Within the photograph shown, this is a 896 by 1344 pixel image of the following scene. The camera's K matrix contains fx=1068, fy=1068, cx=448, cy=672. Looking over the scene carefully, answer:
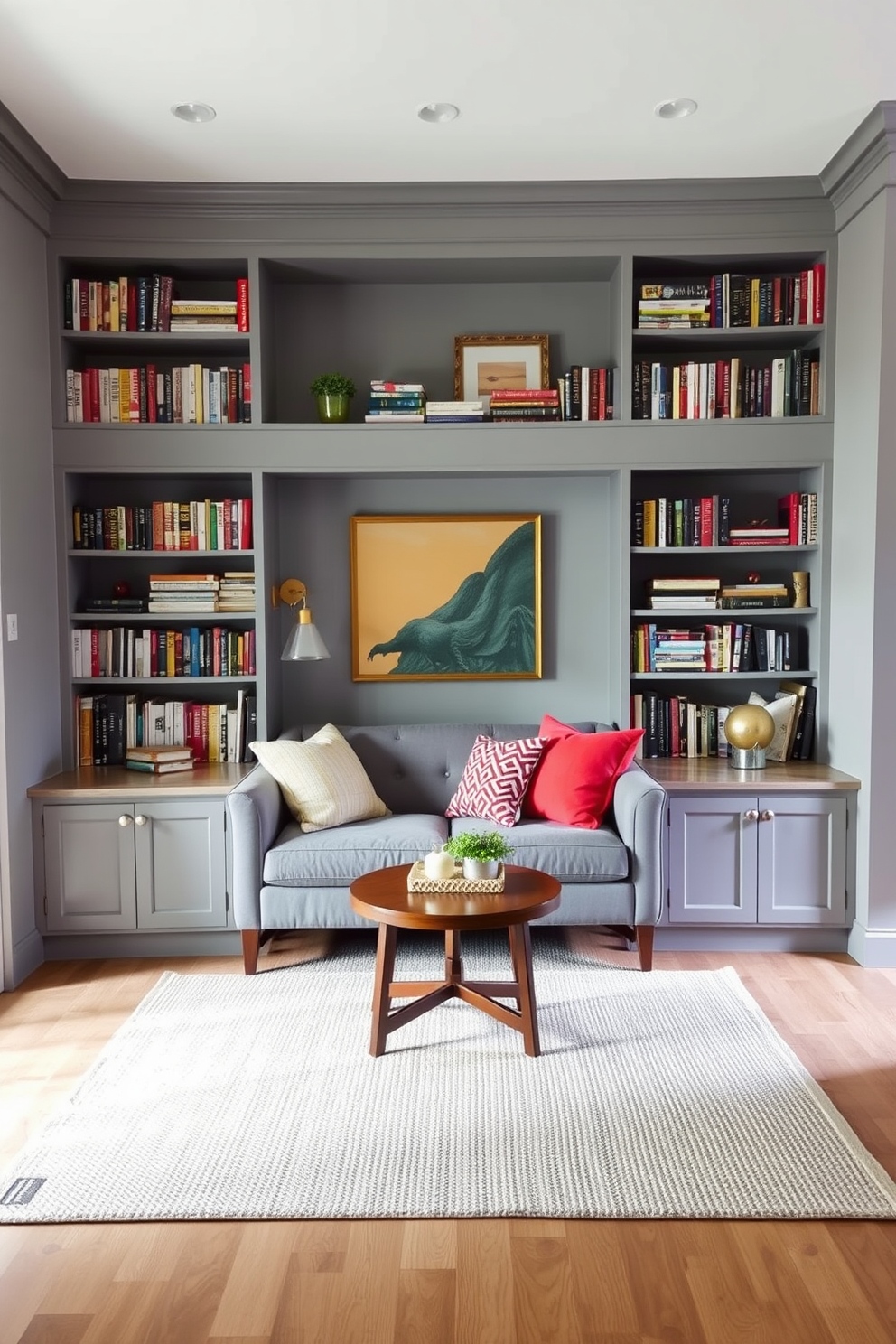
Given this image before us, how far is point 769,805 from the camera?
4.04m

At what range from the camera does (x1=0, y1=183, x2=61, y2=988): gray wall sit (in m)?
3.78

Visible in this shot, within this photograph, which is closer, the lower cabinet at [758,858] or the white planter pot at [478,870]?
the white planter pot at [478,870]

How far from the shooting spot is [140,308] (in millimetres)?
4293

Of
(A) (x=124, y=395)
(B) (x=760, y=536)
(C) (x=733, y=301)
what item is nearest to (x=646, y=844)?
(B) (x=760, y=536)

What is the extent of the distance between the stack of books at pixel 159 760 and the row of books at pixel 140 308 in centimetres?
169

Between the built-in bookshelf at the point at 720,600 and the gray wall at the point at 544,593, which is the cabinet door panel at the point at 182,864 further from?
the built-in bookshelf at the point at 720,600

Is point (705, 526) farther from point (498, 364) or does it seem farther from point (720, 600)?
point (498, 364)

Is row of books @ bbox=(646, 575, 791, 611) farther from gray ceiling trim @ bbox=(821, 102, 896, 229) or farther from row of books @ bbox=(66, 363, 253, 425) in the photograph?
row of books @ bbox=(66, 363, 253, 425)

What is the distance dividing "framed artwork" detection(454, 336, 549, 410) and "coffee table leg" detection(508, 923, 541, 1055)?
2.39 meters

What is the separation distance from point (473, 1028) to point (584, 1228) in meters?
1.02

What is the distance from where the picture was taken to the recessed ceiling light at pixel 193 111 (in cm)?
347

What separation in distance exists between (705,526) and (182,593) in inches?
86.0

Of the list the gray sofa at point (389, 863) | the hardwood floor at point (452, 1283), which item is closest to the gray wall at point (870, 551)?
the gray sofa at point (389, 863)

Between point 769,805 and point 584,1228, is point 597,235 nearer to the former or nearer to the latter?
point 769,805
